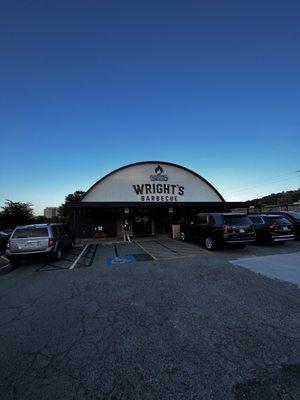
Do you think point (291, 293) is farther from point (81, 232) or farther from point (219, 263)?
point (81, 232)

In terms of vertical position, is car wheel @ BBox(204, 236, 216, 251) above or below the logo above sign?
below

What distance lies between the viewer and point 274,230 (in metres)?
12.4

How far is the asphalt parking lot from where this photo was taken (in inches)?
102

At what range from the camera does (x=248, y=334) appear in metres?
3.66

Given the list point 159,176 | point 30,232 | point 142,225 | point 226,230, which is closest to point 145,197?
point 159,176

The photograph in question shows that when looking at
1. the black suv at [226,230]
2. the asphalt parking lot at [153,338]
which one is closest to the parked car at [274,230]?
the black suv at [226,230]

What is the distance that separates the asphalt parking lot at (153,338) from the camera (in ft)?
8.49

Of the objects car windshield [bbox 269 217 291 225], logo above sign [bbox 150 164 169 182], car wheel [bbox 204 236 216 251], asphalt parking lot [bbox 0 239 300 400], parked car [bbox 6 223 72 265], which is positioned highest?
logo above sign [bbox 150 164 169 182]

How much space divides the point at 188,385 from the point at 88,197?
2190 centimetres

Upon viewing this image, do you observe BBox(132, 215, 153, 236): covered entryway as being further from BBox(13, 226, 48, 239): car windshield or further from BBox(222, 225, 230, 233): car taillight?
BBox(13, 226, 48, 239): car windshield

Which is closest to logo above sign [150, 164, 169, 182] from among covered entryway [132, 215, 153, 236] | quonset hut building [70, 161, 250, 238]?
quonset hut building [70, 161, 250, 238]

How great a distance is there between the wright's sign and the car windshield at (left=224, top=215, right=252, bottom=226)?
12.5m

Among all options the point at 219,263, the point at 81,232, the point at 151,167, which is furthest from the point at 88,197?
the point at 219,263

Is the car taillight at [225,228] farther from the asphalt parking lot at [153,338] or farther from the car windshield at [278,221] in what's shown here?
the asphalt parking lot at [153,338]
